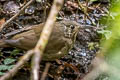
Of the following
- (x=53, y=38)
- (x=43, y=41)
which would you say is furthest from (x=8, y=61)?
(x=43, y=41)

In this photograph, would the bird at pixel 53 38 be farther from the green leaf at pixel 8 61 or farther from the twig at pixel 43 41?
the twig at pixel 43 41

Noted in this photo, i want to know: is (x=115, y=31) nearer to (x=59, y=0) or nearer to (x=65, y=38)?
(x=59, y=0)

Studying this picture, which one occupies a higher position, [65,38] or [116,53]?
[116,53]

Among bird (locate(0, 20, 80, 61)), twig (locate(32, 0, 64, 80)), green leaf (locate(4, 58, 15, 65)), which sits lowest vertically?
green leaf (locate(4, 58, 15, 65))

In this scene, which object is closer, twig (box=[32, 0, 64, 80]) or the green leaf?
twig (box=[32, 0, 64, 80])

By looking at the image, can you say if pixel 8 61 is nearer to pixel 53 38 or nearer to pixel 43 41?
pixel 53 38

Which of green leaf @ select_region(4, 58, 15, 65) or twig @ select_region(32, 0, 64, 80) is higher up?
twig @ select_region(32, 0, 64, 80)

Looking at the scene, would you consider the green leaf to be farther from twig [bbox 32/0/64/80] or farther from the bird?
twig [bbox 32/0/64/80]

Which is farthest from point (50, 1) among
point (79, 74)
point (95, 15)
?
point (79, 74)

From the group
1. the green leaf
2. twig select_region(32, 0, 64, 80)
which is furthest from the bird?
twig select_region(32, 0, 64, 80)
